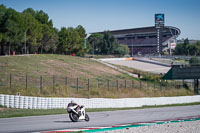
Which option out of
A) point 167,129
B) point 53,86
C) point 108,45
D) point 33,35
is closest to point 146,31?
point 108,45

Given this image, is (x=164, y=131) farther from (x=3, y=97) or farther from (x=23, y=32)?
(x=23, y=32)

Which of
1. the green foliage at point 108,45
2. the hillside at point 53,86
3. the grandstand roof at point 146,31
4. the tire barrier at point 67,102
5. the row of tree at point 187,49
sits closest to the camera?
the tire barrier at point 67,102

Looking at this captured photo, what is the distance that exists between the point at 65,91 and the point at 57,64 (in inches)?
1046

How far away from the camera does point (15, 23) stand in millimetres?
65562

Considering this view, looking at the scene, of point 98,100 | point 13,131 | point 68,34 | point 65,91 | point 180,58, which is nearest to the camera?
point 13,131

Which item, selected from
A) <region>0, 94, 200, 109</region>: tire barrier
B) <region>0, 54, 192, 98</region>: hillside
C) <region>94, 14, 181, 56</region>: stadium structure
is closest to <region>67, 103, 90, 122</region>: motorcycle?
<region>0, 94, 200, 109</region>: tire barrier

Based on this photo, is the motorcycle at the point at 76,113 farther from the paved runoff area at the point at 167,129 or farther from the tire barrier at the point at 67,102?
the tire barrier at the point at 67,102

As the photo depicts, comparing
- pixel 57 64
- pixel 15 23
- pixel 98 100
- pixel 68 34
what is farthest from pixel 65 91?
pixel 68 34

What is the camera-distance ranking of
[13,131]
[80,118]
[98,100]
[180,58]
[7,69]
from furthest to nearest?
1. [180,58]
2. [7,69]
3. [98,100]
4. [80,118]
5. [13,131]

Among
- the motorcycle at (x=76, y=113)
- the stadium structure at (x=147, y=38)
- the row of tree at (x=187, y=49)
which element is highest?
the stadium structure at (x=147, y=38)

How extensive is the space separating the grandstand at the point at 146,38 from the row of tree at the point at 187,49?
5.44 metres

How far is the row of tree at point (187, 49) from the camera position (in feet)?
456

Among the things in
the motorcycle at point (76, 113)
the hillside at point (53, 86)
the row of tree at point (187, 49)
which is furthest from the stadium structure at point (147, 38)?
the motorcycle at point (76, 113)

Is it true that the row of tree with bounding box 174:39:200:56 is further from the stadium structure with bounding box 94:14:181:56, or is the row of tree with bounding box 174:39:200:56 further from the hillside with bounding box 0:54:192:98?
the hillside with bounding box 0:54:192:98
